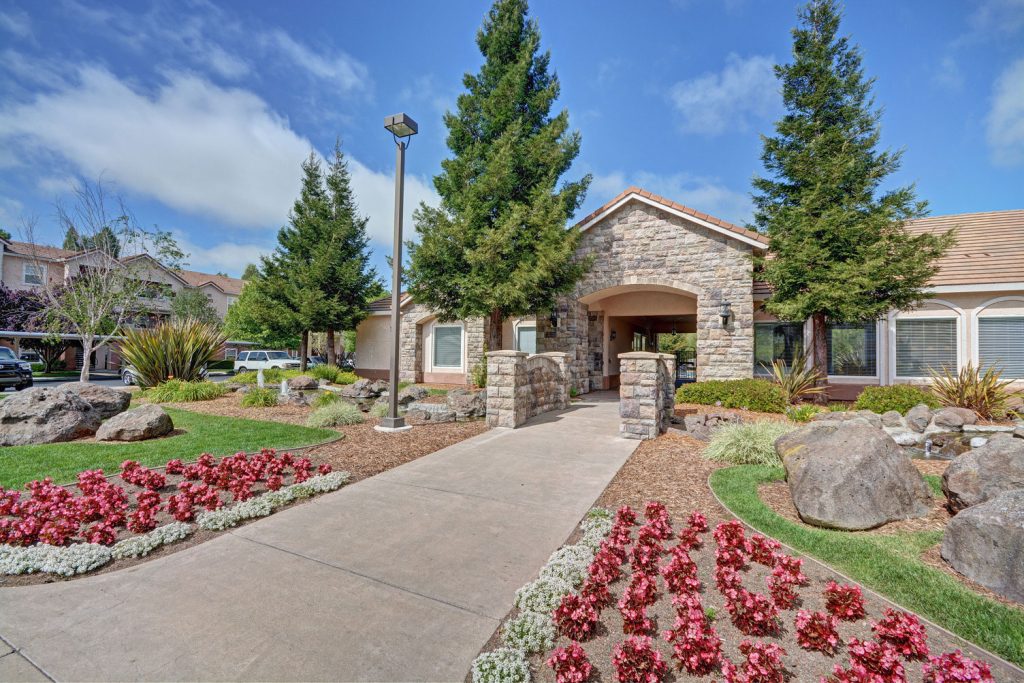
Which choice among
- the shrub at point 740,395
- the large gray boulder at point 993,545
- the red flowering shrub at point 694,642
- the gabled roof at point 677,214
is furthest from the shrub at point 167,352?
the large gray boulder at point 993,545

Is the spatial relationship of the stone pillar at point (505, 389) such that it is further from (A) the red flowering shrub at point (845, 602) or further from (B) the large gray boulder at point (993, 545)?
(B) the large gray boulder at point (993, 545)

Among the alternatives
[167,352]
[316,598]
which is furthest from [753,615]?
[167,352]

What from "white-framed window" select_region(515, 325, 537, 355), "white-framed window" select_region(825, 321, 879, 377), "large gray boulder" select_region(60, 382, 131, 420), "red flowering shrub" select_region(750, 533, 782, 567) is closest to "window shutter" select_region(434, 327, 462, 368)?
"white-framed window" select_region(515, 325, 537, 355)

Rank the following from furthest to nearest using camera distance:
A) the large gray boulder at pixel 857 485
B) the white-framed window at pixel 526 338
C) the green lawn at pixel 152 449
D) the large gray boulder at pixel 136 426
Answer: the white-framed window at pixel 526 338
the large gray boulder at pixel 136 426
the green lawn at pixel 152 449
the large gray boulder at pixel 857 485

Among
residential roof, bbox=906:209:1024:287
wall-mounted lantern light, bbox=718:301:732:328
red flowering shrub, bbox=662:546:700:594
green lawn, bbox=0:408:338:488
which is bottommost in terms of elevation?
red flowering shrub, bbox=662:546:700:594

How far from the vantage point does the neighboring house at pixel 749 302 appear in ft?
36.8

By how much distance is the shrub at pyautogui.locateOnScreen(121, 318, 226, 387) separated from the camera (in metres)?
12.0

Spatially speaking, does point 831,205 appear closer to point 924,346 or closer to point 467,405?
point 924,346

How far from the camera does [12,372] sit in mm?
15281

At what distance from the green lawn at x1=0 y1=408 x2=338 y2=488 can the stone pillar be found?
2.86m

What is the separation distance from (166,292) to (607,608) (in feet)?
67.4

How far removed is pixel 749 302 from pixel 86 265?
64.0 feet

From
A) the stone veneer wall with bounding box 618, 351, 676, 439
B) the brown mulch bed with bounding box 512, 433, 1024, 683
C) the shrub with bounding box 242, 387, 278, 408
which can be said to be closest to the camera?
the brown mulch bed with bounding box 512, 433, 1024, 683

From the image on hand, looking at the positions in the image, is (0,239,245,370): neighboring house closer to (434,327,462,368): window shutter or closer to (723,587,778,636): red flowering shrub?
(434,327,462,368): window shutter
